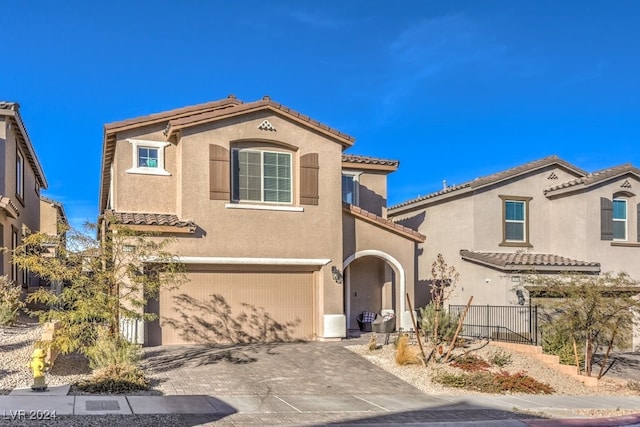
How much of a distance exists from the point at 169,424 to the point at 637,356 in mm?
17992

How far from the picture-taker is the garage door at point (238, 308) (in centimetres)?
1830

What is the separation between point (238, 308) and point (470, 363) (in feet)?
22.1

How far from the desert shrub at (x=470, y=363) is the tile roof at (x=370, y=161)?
9.59 m

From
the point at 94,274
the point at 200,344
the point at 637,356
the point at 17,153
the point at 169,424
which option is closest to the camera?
the point at 169,424

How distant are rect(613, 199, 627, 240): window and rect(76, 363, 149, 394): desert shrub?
19310mm

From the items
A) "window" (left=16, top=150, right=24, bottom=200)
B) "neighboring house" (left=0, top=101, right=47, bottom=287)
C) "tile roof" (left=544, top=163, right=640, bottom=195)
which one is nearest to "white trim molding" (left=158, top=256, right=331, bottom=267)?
"neighboring house" (left=0, top=101, right=47, bottom=287)

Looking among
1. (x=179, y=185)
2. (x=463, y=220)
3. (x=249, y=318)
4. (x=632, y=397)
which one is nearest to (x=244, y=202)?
(x=179, y=185)

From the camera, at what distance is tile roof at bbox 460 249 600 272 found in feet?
73.4

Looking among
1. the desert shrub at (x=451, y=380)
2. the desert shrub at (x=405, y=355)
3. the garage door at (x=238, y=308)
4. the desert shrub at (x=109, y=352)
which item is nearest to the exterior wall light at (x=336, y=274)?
the garage door at (x=238, y=308)

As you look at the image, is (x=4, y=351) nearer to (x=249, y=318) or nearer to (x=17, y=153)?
(x=249, y=318)

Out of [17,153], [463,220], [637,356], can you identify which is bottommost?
[637,356]

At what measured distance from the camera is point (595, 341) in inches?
726

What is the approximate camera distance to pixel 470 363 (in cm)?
1680

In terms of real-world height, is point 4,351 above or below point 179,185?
below
